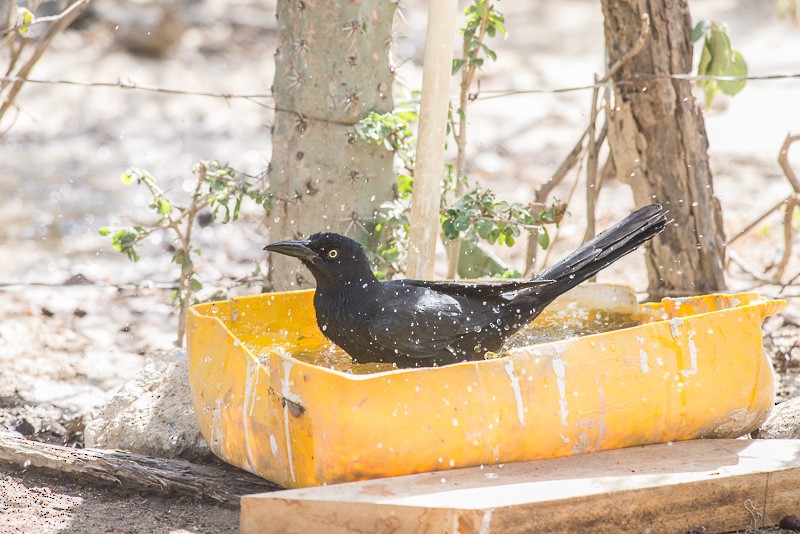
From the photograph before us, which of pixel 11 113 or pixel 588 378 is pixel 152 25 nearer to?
pixel 11 113

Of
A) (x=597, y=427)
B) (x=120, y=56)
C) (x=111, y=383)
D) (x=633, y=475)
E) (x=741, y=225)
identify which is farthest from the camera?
(x=120, y=56)

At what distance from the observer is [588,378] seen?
321cm

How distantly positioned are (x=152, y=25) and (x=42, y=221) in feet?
15.5

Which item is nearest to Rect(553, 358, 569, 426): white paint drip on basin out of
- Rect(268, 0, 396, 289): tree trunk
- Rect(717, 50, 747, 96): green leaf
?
Rect(268, 0, 396, 289): tree trunk

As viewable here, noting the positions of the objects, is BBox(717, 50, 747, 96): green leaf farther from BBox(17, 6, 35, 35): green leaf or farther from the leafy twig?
BBox(17, 6, 35, 35): green leaf

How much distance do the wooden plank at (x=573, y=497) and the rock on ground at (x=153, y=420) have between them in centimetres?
109

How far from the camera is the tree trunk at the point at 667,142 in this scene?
481 centimetres

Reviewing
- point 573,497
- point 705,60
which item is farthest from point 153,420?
point 705,60

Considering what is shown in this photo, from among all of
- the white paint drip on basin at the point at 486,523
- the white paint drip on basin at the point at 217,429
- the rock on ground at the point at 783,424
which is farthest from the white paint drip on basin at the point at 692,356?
the white paint drip on basin at the point at 217,429

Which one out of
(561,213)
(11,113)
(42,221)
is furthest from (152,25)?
(561,213)

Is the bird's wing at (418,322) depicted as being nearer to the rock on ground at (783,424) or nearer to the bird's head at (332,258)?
the bird's head at (332,258)

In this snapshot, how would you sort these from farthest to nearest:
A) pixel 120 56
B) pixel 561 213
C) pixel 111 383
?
pixel 120 56 → pixel 111 383 → pixel 561 213

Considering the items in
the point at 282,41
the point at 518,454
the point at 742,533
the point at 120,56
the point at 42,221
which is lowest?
the point at 742,533

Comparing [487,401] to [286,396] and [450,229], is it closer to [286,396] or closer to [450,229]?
[286,396]
